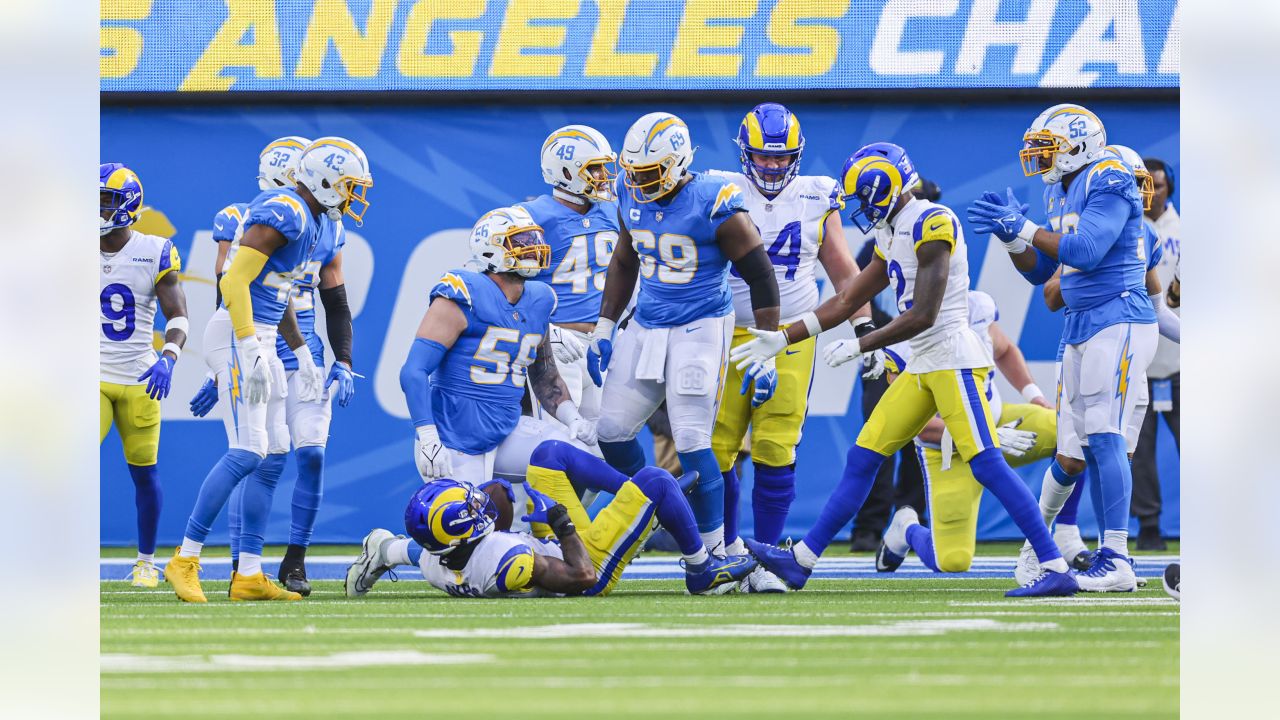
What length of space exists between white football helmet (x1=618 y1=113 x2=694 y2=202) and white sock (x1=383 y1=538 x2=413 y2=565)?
165 centimetres

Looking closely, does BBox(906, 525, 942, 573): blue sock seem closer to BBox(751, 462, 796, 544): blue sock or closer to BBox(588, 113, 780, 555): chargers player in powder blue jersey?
BBox(751, 462, 796, 544): blue sock

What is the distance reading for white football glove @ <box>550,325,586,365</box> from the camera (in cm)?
698

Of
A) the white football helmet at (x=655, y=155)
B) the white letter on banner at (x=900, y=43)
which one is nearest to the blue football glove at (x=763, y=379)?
the white football helmet at (x=655, y=155)

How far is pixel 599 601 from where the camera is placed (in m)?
5.93

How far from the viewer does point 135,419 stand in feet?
24.6

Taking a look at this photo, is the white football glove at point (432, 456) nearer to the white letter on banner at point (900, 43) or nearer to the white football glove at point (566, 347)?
the white football glove at point (566, 347)

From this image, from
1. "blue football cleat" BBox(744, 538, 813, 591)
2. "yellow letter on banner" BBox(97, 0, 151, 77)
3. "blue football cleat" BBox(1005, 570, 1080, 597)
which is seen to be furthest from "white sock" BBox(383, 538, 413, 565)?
"yellow letter on banner" BBox(97, 0, 151, 77)

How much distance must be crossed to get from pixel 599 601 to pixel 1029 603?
4.97 feet

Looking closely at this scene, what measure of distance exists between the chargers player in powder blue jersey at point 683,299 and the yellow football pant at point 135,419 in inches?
87.9

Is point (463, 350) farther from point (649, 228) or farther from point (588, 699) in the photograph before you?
point (588, 699)
